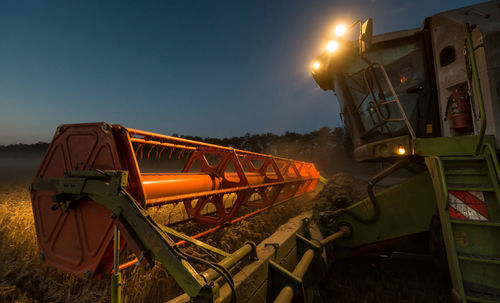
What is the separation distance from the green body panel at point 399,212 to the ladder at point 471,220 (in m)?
0.46

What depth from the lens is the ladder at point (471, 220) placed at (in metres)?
1.54

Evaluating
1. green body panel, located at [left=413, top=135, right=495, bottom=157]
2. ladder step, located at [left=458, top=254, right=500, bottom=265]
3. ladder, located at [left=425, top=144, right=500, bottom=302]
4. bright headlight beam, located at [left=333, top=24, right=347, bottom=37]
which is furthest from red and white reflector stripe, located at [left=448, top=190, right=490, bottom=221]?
bright headlight beam, located at [left=333, top=24, right=347, bottom=37]

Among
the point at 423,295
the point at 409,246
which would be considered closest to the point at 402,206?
the point at 423,295

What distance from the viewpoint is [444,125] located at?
268 centimetres

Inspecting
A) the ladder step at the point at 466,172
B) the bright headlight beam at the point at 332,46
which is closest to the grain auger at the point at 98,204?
the ladder step at the point at 466,172

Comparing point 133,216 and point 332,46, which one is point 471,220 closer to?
point 133,216

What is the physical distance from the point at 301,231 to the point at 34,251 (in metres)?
3.15

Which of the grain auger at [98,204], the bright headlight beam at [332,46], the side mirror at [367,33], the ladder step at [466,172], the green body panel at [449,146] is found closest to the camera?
the grain auger at [98,204]

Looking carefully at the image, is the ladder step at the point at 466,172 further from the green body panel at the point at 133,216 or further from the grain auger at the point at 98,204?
the green body panel at the point at 133,216

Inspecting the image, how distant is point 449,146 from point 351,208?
46.0 inches

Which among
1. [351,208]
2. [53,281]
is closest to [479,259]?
[351,208]

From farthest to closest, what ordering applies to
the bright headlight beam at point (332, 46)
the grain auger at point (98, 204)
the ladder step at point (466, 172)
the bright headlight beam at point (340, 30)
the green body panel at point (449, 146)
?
1. the bright headlight beam at point (332, 46)
2. the bright headlight beam at point (340, 30)
3. the green body panel at point (449, 146)
4. the ladder step at point (466, 172)
5. the grain auger at point (98, 204)

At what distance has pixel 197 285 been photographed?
3.58 feet

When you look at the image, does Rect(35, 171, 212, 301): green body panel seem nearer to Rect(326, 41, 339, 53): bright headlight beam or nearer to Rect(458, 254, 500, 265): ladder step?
Rect(458, 254, 500, 265): ladder step
